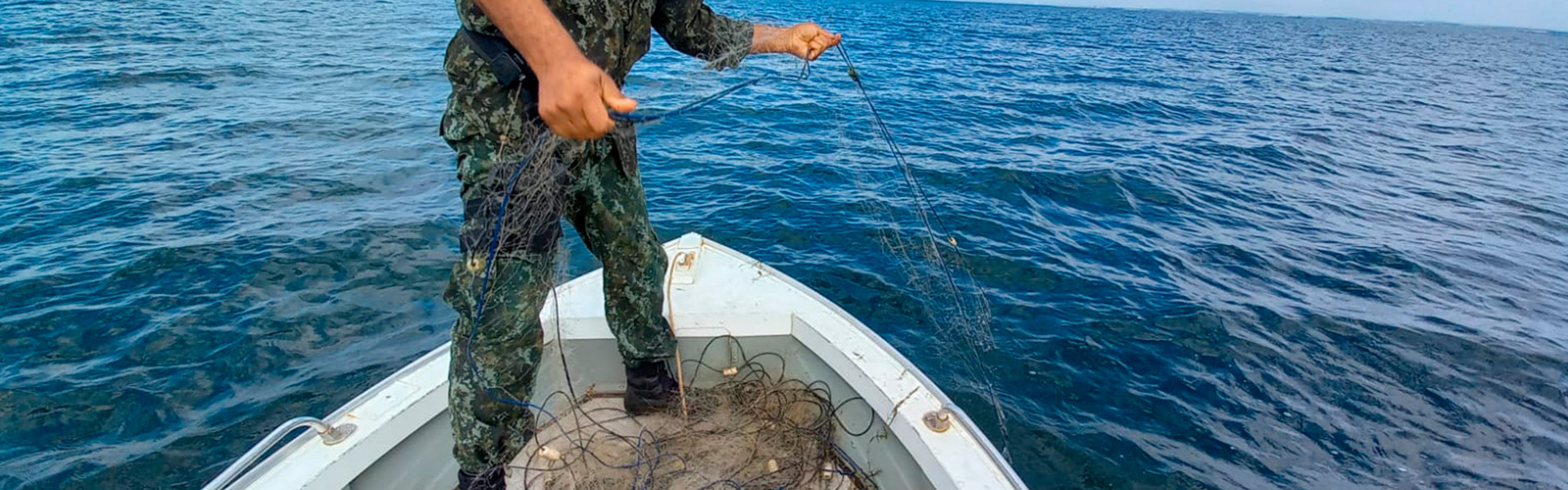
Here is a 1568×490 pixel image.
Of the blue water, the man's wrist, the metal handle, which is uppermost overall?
the man's wrist

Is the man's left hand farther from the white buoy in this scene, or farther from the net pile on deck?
the white buoy

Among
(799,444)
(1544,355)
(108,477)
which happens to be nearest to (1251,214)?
(1544,355)

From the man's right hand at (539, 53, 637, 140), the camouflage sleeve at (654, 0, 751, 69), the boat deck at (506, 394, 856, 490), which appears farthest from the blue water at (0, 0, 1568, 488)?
the man's right hand at (539, 53, 637, 140)

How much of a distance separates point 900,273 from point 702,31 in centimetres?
433

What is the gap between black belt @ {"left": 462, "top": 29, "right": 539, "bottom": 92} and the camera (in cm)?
201

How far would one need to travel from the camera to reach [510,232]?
85.4 inches

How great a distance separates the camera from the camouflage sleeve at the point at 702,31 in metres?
2.77

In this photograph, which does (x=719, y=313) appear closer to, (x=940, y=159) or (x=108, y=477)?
(x=108, y=477)

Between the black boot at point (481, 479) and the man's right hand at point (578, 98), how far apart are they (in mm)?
1426

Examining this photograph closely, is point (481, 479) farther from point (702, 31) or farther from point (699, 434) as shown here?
point (702, 31)

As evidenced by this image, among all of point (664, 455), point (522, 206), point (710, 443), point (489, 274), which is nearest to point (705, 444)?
point (710, 443)

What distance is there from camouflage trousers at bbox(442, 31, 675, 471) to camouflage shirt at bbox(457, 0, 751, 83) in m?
0.23

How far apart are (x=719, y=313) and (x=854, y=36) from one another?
2804 cm

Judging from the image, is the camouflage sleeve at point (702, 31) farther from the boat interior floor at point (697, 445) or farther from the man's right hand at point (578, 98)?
the boat interior floor at point (697, 445)
